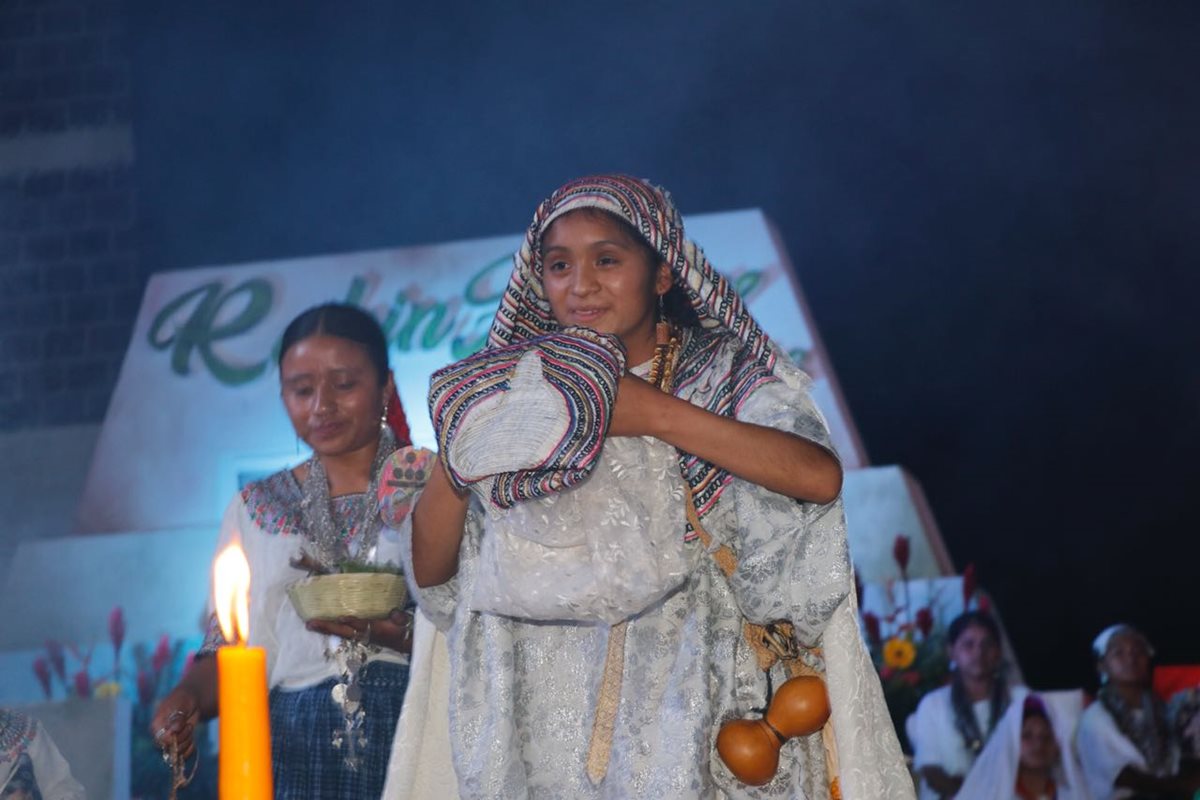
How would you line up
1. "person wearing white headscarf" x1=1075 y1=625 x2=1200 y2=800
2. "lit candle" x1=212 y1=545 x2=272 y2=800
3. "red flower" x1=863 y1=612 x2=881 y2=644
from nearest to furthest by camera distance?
"lit candle" x1=212 y1=545 x2=272 y2=800 < "red flower" x1=863 y1=612 x2=881 y2=644 < "person wearing white headscarf" x1=1075 y1=625 x2=1200 y2=800

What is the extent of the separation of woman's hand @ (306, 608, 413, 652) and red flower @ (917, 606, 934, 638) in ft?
10.7

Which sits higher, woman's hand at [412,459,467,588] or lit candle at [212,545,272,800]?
woman's hand at [412,459,467,588]

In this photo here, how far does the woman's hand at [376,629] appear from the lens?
2.57m

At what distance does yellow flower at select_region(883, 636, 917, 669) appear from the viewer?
5543 mm

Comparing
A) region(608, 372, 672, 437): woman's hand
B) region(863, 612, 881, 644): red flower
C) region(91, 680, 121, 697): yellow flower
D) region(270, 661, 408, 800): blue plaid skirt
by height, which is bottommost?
region(270, 661, 408, 800): blue plaid skirt

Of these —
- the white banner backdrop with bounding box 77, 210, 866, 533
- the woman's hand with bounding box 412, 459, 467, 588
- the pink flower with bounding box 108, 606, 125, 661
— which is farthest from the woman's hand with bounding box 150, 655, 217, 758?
the white banner backdrop with bounding box 77, 210, 866, 533

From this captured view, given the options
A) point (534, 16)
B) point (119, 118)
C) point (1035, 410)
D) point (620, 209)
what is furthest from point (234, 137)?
point (620, 209)

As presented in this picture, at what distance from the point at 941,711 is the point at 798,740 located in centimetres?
403

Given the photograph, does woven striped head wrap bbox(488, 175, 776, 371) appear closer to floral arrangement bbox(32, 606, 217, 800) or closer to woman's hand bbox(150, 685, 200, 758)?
woman's hand bbox(150, 685, 200, 758)

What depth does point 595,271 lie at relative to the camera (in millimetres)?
2203

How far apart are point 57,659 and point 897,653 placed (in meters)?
3.15

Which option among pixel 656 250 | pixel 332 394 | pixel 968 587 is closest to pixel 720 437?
pixel 656 250

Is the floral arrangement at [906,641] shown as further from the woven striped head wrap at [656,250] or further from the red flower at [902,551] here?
the woven striped head wrap at [656,250]

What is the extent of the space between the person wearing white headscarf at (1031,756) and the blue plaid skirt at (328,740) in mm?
3660
